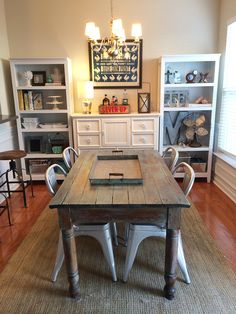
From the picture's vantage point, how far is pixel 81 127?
370 centimetres

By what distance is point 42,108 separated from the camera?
12.7ft

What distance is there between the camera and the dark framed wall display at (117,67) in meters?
3.81

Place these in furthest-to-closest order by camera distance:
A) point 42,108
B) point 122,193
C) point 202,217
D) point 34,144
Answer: point 34,144
point 42,108
point 202,217
point 122,193

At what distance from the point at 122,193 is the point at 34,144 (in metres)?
2.67

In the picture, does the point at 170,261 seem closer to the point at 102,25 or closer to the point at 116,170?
the point at 116,170

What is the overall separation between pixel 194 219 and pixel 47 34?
10.7 feet

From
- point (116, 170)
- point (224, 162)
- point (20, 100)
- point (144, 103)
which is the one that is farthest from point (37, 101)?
point (224, 162)

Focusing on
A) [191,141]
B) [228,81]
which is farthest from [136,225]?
[228,81]

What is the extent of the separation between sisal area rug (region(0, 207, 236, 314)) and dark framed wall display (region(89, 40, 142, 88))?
7.95ft

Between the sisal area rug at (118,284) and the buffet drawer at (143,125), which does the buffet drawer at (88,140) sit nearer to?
the buffet drawer at (143,125)

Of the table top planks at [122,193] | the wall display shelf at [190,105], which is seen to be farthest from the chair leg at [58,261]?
the wall display shelf at [190,105]

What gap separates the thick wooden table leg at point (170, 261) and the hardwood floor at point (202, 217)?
2.15 ft

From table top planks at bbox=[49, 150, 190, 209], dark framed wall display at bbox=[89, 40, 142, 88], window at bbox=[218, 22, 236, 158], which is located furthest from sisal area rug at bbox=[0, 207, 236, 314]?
dark framed wall display at bbox=[89, 40, 142, 88]

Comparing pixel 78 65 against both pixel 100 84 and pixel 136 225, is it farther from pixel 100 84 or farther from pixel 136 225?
pixel 136 225
